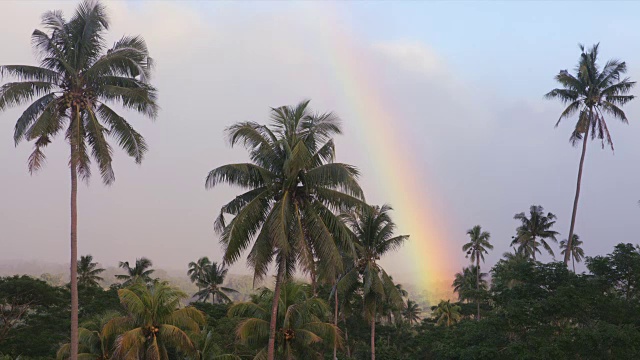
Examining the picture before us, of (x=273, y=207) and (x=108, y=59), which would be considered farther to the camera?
(x=273, y=207)

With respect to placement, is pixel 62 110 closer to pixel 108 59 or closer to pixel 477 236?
pixel 108 59

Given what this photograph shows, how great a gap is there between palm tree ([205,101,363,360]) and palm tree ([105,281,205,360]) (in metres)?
6.08

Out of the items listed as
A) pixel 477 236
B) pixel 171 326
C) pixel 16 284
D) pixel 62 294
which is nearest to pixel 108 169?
pixel 171 326

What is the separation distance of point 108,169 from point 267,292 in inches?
583

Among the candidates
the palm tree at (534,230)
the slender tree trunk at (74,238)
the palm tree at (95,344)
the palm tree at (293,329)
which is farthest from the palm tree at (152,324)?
the palm tree at (534,230)

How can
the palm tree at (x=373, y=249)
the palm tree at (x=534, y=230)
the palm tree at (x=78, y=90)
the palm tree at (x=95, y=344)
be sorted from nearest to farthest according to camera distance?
the palm tree at (x=78, y=90)
the palm tree at (x=95, y=344)
the palm tree at (x=373, y=249)
the palm tree at (x=534, y=230)

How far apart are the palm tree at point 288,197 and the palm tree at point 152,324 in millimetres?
6083

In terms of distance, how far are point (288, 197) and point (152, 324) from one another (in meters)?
10.4

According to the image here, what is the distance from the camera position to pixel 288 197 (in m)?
22.8

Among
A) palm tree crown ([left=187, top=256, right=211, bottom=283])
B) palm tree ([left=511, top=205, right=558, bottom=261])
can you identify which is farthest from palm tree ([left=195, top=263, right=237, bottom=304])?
palm tree ([left=511, top=205, right=558, bottom=261])

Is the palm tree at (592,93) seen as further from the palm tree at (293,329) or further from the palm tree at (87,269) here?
the palm tree at (87,269)

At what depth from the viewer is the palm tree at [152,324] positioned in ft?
85.4

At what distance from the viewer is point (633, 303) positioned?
30.1 metres

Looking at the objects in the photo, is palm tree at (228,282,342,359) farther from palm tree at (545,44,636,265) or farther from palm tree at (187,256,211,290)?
palm tree at (187,256,211,290)
